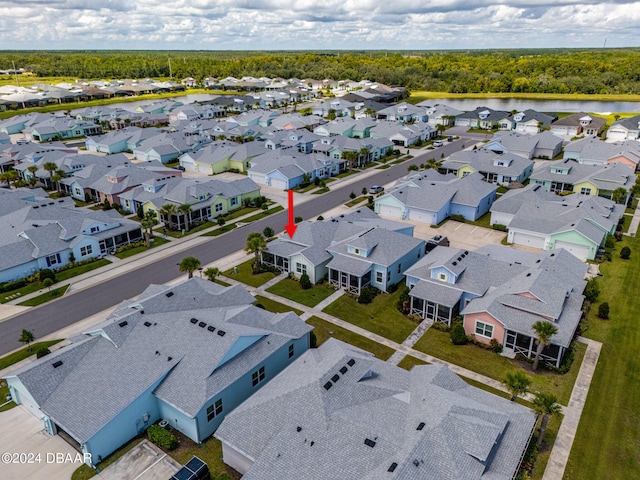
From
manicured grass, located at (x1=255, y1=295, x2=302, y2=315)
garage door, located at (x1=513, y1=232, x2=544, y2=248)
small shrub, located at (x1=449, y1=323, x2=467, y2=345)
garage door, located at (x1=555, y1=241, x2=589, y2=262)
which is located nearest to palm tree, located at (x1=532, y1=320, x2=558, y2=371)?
small shrub, located at (x1=449, y1=323, x2=467, y2=345)

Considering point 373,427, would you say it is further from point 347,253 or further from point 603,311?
point 603,311

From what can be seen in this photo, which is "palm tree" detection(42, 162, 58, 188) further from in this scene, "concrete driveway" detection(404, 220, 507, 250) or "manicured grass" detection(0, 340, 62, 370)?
"concrete driveway" detection(404, 220, 507, 250)

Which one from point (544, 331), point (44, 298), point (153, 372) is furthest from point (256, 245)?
point (544, 331)

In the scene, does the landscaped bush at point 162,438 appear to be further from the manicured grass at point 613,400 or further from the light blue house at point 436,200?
the light blue house at point 436,200

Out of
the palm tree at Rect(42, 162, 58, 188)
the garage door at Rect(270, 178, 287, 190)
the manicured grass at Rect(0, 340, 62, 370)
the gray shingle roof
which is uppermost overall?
the palm tree at Rect(42, 162, 58, 188)

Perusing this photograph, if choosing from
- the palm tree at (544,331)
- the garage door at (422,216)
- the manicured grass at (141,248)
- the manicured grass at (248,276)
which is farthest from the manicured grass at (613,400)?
the manicured grass at (141,248)

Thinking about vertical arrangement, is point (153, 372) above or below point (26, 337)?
above
